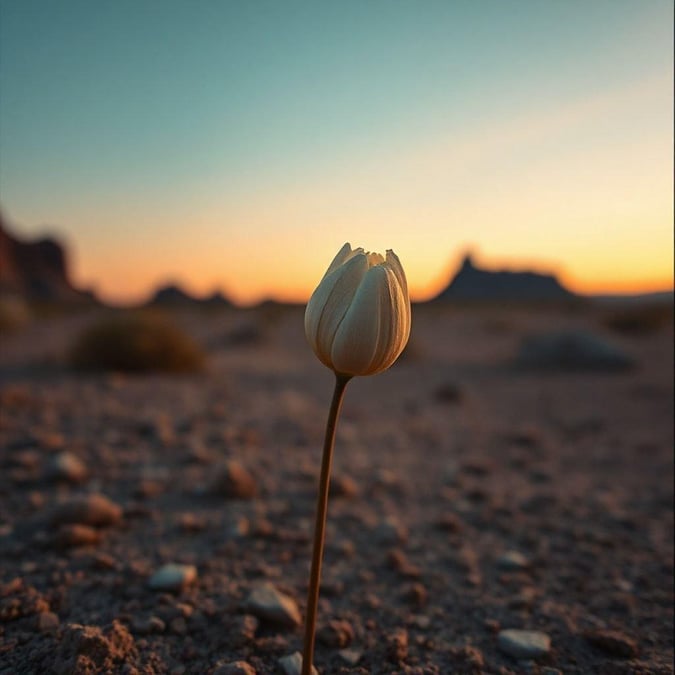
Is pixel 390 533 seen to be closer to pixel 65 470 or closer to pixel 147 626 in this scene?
pixel 147 626

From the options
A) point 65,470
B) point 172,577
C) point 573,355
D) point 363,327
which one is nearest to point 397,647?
point 172,577

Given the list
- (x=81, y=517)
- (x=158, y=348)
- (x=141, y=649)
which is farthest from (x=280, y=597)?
(x=158, y=348)

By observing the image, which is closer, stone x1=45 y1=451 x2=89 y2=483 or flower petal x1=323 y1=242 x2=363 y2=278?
flower petal x1=323 y1=242 x2=363 y2=278

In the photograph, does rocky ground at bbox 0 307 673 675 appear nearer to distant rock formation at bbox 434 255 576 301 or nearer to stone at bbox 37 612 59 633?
stone at bbox 37 612 59 633

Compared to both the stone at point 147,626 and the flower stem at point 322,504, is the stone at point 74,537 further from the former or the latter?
the flower stem at point 322,504

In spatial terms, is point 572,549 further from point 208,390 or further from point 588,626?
point 208,390

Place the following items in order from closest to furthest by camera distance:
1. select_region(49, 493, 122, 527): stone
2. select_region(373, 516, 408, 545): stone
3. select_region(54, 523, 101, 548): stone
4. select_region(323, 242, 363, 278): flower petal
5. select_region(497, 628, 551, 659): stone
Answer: select_region(323, 242, 363, 278): flower petal
select_region(497, 628, 551, 659): stone
select_region(54, 523, 101, 548): stone
select_region(49, 493, 122, 527): stone
select_region(373, 516, 408, 545): stone

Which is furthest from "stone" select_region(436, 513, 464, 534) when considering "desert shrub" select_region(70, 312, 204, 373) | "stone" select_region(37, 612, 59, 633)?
"desert shrub" select_region(70, 312, 204, 373)
